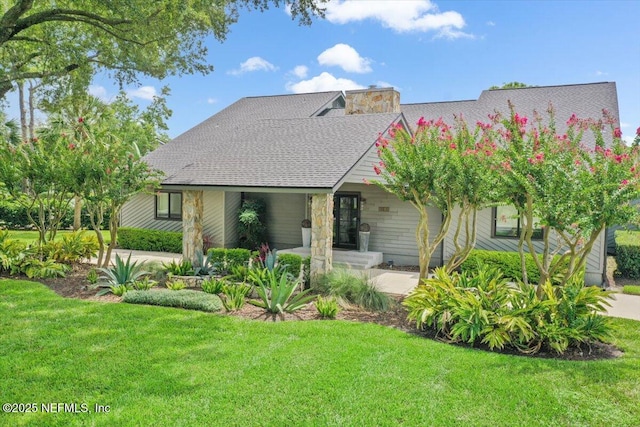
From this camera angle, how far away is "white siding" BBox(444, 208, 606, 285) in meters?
12.3

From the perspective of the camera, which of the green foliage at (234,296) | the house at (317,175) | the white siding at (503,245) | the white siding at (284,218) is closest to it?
the green foliage at (234,296)

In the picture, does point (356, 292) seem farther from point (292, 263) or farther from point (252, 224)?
point (252, 224)

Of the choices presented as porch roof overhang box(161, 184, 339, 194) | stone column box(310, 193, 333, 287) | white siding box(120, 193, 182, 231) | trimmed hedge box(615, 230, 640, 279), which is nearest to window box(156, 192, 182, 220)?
white siding box(120, 193, 182, 231)

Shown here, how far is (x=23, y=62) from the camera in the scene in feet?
51.4

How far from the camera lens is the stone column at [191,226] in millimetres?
13125

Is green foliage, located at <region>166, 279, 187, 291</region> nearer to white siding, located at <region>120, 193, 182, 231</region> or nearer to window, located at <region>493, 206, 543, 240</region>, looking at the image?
white siding, located at <region>120, 193, 182, 231</region>

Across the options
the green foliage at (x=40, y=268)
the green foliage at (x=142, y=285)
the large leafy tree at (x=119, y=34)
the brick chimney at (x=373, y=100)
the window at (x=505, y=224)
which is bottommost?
the green foliage at (x=142, y=285)

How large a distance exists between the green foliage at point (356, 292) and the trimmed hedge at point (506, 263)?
146 inches

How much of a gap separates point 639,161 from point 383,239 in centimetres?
940

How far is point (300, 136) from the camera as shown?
1475cm

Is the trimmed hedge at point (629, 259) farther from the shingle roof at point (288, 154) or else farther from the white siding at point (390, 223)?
the shingle roof at point (288, 154)

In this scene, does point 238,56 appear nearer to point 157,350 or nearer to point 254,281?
point 254,281

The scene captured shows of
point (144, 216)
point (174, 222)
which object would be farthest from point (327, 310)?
point (144, 216)

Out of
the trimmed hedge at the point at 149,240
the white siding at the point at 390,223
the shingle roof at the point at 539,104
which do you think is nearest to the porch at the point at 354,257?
the white siding at the point at 390,223
